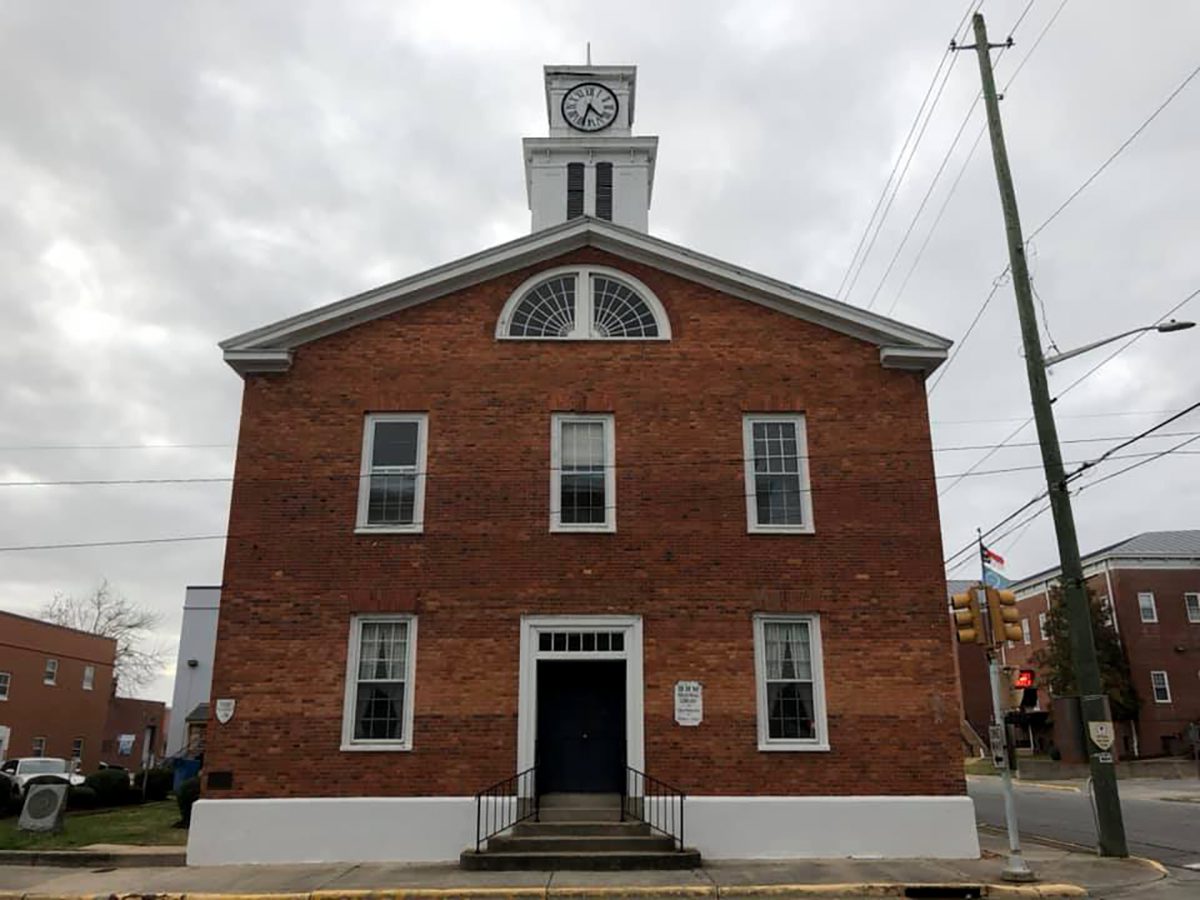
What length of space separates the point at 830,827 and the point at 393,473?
27.7 ft

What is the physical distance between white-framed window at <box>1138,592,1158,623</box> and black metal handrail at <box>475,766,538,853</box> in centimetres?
3846

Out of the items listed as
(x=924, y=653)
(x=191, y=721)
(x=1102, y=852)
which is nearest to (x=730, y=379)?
(x=924, y=653)

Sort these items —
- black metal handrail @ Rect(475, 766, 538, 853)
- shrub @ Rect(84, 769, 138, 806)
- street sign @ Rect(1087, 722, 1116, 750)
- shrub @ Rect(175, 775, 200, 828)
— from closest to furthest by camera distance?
street sign @ Rect(1087, 722, 1116, 750), black metal handrail @ Rect(475, 766, 538, 853), shrub @ Rect(175, 775, 200, 828), shrub @ Rect(84, 769, 138, 806)

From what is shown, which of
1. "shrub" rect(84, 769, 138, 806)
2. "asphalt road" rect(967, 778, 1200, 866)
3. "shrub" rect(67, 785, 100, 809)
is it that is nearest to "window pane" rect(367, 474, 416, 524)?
"asphalt road" rect(967, 778, 1200, 866)

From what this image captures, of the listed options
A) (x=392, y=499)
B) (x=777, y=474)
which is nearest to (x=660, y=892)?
(x=777, y=474)

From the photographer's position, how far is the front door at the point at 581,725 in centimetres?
1559

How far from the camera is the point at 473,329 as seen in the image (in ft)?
55.7

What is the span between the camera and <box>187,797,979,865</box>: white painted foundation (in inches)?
571

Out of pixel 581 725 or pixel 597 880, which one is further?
pixel 581 725

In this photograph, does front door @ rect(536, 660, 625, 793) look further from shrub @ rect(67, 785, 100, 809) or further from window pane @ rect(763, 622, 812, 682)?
shrub @ rect(67, 785, 100, 809)

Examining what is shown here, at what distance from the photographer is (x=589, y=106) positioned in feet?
83.9

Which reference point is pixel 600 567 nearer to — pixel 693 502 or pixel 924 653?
pixel 693 502

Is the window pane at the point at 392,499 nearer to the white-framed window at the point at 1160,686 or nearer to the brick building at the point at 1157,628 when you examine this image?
the brick building at the point at 1157,628

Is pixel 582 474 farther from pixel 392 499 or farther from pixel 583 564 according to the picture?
pixel 392 499
